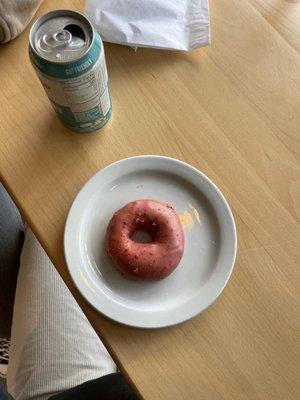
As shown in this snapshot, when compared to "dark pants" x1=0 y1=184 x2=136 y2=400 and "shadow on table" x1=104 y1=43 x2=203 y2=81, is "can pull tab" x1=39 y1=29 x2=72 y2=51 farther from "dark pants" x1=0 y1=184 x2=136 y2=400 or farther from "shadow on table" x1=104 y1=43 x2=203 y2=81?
"dark pants" x1=0 y1=184 x2=136 y2=400

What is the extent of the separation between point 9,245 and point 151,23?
0.42 meters

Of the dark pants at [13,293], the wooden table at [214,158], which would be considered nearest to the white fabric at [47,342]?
the dark pants at [13,293]

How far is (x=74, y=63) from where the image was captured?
1.53 ft

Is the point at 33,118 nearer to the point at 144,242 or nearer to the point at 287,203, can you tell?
the point at 144,242

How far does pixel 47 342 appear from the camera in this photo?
0.68 m

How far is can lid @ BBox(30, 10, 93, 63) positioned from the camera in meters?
0.47

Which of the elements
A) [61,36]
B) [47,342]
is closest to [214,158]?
[61,36]

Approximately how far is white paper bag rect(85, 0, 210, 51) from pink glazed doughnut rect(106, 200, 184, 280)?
24 cm

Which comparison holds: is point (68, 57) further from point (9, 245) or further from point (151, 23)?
point (9, 245)

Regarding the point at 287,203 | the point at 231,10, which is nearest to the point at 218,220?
the point at 287,203

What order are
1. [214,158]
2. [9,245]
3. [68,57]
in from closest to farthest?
1. [68,57]
2. [214,158]
3. [9,245]

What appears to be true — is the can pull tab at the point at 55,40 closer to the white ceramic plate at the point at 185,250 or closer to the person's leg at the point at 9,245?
the white ceramic plate at the point at 185,250

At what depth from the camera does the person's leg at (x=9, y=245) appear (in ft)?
2.45

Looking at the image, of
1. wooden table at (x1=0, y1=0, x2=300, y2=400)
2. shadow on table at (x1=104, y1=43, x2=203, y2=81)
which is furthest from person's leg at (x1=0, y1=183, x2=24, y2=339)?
shadow on table at (x1=104, y1=43, x2=203, y2=81)
